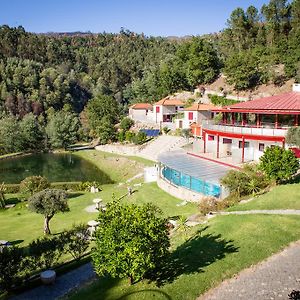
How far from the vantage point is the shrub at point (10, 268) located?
1477 cm

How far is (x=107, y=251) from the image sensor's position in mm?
11508

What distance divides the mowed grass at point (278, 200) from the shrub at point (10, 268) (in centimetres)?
1257

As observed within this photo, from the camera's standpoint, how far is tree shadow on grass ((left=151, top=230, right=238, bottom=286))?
13281 millimetres

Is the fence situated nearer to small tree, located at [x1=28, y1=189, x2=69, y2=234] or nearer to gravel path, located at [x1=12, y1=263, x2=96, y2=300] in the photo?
small tree, located at [x1=28, y1=189, x2=69, y2=234]

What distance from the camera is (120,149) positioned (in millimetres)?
63594

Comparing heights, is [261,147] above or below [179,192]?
above

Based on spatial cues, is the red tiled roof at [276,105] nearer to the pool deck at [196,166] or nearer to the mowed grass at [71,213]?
the pool deck at [196,166]

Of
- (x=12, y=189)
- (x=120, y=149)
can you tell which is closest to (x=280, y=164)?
(x=12, y=189)

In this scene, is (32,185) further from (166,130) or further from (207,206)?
(166,130)

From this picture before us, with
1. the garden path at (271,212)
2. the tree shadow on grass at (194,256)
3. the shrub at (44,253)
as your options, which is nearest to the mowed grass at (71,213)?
the shrub at (44,253)

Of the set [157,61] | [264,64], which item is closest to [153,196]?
[264,64]

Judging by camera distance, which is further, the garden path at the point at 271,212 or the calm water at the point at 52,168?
the calm water at the point at 52,168

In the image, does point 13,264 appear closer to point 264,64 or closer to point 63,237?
point 63,237

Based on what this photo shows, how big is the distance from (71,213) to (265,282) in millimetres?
19322
